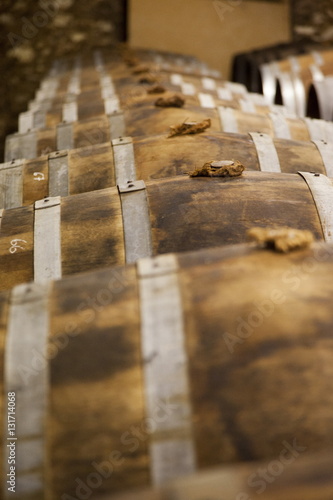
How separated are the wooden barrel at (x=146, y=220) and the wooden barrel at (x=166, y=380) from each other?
1.79 ft

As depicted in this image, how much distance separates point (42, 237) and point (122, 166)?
734mm

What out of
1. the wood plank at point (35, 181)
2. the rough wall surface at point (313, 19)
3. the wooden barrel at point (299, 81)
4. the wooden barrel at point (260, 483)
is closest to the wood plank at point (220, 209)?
the wood plank at point (35, 181)

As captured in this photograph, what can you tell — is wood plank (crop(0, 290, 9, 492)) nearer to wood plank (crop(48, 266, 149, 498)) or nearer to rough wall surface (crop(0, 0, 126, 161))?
wood plank (crop(48, 266, 149, 498))

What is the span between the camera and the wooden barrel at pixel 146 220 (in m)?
2.00

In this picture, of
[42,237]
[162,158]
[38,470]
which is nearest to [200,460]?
[38,470]

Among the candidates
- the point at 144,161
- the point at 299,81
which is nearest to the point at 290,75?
the point at 299,81

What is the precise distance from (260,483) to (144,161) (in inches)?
70.9

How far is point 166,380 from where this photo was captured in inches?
51.4

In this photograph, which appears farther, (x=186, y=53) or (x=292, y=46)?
(x=186, y=53)

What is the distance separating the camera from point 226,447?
1.27 m

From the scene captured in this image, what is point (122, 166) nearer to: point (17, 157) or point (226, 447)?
point (17, 157)

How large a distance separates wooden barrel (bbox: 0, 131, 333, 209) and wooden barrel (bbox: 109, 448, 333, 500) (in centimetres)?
160

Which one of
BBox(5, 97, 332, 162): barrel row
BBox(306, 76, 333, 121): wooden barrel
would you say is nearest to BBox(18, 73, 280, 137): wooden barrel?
BBox(5, 97, 332, 162): barrel row

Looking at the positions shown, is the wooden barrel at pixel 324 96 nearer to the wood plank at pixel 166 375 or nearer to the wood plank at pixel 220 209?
the wood plank at pixel 220 209
